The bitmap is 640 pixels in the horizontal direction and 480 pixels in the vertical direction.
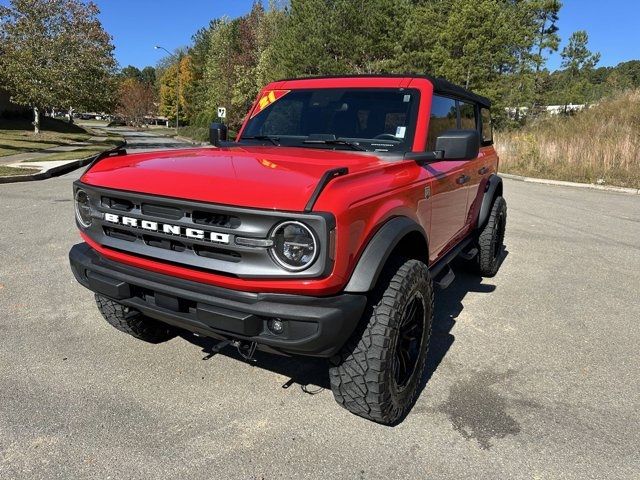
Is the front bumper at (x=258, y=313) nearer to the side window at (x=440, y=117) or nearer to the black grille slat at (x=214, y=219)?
the black grille slat at (x=214, y=219)

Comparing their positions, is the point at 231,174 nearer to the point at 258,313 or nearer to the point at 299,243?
the point at 299,243

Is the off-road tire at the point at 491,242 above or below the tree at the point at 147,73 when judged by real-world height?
below

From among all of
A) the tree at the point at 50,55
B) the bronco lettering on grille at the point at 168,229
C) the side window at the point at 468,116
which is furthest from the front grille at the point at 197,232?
the tree at the point at 50,55

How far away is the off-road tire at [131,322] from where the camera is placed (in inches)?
129

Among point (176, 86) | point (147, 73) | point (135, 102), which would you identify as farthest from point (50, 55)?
point (147, 73)

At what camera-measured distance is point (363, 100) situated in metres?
3.53

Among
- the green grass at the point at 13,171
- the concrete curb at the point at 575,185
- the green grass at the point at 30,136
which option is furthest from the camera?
the green grass at the point at 30,136

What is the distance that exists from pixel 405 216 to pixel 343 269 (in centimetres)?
69

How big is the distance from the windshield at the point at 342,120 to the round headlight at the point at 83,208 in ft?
4.36

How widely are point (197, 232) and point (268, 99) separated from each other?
7.06ft

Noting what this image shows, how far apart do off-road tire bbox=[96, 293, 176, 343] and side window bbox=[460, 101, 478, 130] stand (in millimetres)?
2997

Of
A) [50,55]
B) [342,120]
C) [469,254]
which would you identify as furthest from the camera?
[50,55]

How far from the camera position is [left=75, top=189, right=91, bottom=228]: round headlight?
289 cm

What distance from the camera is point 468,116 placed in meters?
4.58
